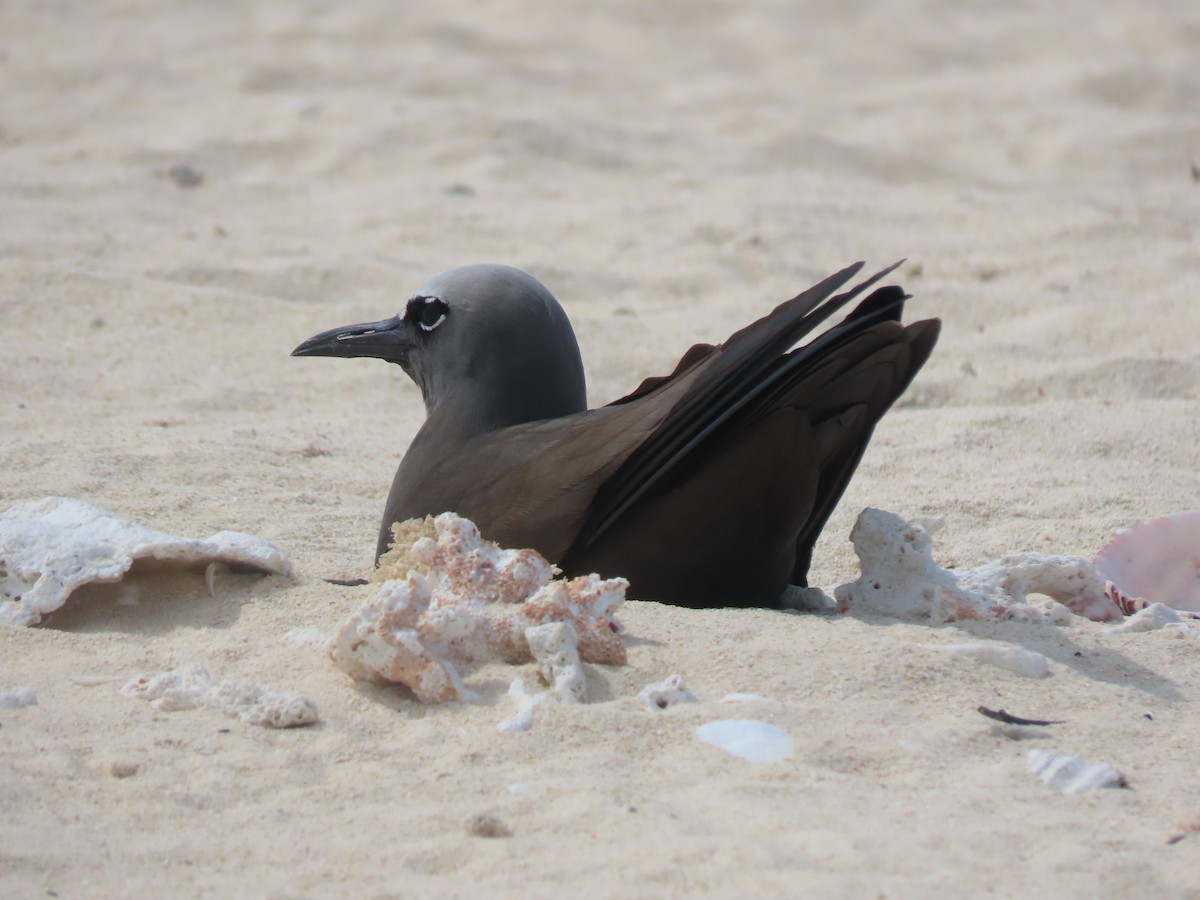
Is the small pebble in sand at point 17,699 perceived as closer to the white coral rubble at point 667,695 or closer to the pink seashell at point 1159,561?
the white coral rubble at point 667,695

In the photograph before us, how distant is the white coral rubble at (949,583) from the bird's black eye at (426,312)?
1.24 meters

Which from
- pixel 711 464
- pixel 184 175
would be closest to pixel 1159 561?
pixel 711 464

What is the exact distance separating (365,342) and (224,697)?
5.60ft

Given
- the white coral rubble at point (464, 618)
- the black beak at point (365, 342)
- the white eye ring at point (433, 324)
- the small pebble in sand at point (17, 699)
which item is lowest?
the small pebble in sand at point (17, 699)

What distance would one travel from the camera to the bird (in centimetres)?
303

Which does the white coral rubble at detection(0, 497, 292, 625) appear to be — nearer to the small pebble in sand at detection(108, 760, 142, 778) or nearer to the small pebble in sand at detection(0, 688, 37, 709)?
the small pebble in sand at detection(0, 688, 37, 709)

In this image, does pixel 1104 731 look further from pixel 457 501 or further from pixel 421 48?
pixel 421 48

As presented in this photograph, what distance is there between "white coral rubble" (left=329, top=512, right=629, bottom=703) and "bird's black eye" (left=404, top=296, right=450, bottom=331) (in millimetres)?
1126

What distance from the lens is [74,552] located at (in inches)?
118

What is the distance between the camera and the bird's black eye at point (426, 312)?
3908mm

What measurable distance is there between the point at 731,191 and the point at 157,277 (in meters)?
2.73

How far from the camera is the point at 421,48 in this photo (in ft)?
32.3

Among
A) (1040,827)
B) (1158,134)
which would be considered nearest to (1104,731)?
(1040,827)

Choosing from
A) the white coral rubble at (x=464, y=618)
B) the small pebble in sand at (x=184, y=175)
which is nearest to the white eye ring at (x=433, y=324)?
the white coral rubble at (x=464, y=618)
